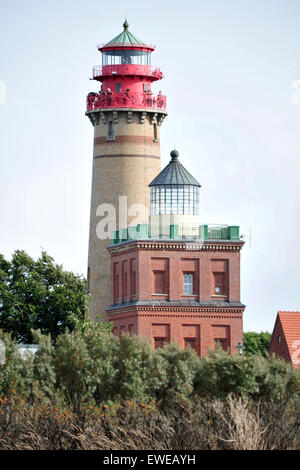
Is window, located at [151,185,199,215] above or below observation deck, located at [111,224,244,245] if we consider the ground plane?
above

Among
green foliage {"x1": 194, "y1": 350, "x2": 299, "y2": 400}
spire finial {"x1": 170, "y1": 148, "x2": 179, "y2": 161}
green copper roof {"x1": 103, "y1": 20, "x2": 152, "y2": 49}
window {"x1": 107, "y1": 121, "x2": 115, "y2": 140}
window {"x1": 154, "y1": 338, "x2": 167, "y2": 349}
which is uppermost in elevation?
green copper roof {"x1": 103, "y1": 20, "x2": 152, "y2": 49}

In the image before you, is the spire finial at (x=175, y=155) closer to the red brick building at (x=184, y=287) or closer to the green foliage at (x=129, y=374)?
the red brick building at (x=184, y=287)

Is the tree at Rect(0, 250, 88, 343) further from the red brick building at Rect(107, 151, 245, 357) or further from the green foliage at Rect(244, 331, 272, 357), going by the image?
the green foliage at Rect(244, 331, 272, 357)

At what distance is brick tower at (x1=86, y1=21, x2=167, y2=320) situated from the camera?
389 feet

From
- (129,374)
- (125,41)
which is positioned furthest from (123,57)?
(129,374)

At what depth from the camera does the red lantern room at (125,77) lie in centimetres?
12069

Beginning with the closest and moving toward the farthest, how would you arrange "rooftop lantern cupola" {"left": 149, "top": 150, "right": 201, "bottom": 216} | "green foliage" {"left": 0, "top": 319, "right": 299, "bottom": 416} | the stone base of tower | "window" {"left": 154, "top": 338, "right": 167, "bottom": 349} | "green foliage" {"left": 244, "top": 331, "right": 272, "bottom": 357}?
"green foliage" {"left": 0, "top": 319, "right": 299, "bottom": 416} → "window" {"left": 154, "top": 338, "right": 167, "bottom": 349} → the stone base of tower → "rooftop lantern cupola" {"left": 149, "top": 150, "right": 201, "bottom": 216} → "green foliage" {"left": 244, "top": 331, "right": 272, "bottom": 357}

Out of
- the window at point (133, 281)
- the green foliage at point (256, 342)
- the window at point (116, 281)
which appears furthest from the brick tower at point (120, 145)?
the green foliage at point (256, 342)

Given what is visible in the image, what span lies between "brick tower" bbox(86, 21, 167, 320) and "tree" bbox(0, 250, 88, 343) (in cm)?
564

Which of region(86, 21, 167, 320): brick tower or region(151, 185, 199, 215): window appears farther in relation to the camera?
region(86, 21, 167, 320): brick tower

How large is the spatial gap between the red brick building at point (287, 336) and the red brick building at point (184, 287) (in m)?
7.57

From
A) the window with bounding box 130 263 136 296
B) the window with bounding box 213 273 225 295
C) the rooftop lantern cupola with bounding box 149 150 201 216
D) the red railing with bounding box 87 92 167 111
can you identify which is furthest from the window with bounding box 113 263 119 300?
the red railing with bounding box 87 92 167 111
